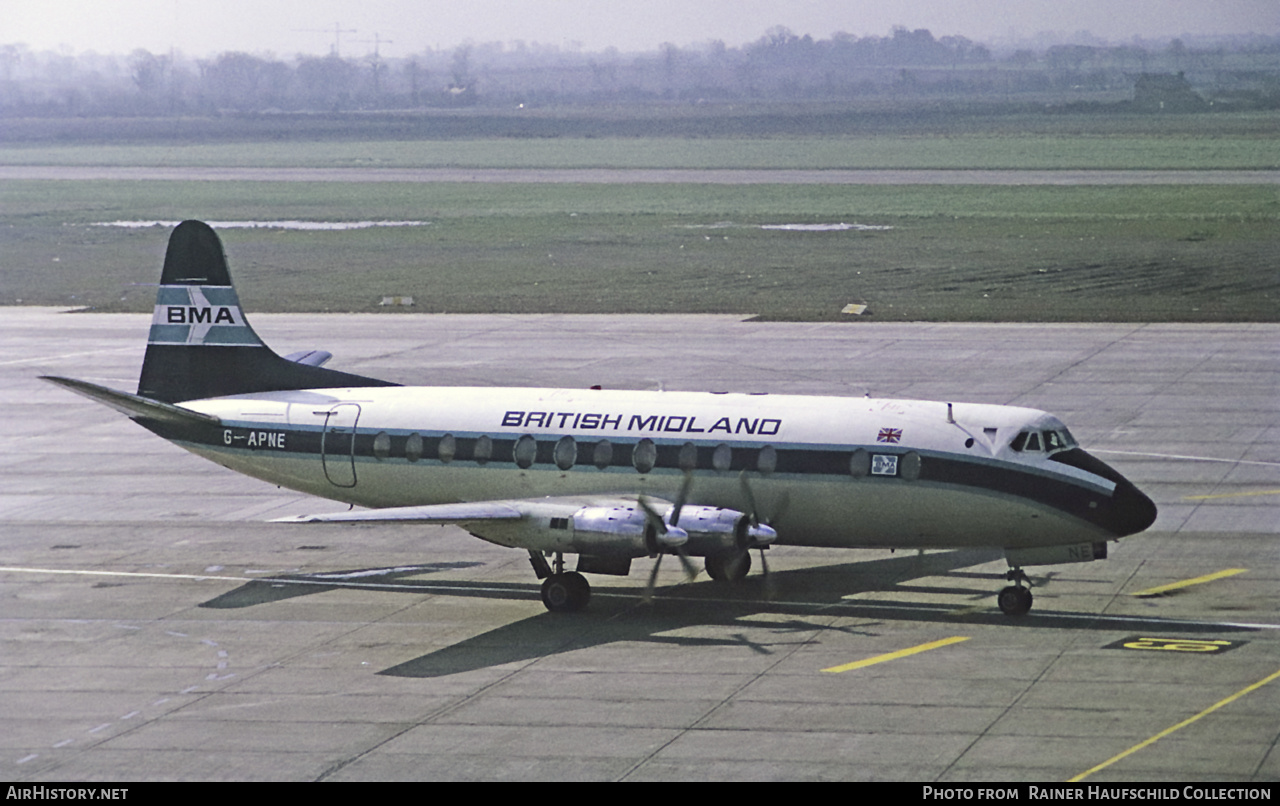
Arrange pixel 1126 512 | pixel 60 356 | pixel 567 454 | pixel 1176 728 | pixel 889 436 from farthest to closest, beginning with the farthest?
pixel 60 356, pixel 567 454, pixel 889 436, pixel 1126 512, pixel 1176 728

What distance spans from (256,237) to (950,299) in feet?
179

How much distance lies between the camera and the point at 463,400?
34.4 metres

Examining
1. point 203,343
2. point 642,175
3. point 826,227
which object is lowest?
point 826,227

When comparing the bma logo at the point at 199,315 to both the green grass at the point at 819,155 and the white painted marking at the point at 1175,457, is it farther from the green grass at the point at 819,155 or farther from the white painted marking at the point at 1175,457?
the green grass at the point at 819,155

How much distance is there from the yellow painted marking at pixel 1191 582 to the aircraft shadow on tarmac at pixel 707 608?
204 centimetres

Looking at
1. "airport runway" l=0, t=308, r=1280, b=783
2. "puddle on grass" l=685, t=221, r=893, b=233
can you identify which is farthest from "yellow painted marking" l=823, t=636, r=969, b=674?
"puddle on grass" l=685, t=221, r=893, b=233

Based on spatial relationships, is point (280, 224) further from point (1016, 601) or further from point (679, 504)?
point (1016, 601)

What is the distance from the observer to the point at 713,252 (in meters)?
101

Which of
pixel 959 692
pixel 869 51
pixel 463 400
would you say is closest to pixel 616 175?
pixel 869 51

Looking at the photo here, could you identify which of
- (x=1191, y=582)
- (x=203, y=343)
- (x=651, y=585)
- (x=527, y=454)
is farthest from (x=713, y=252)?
(x=651, y=585)

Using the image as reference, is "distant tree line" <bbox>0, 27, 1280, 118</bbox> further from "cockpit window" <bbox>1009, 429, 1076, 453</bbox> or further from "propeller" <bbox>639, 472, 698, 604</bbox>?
"propeller" <bbox>639, 472, 698, 604</bbox>

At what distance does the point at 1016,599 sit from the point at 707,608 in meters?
5.84

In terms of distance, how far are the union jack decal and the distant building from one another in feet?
177

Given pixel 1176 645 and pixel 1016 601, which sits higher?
pixel 1016 601
